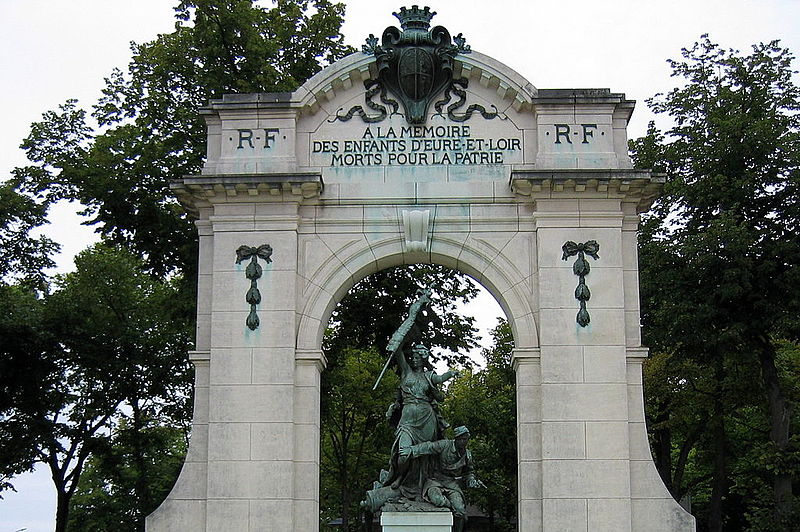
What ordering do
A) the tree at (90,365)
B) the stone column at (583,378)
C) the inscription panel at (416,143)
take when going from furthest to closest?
the tree at (90,365)
the inscription panel at (416,143)
the stone column at (583,378)

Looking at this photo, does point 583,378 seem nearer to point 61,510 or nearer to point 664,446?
point 664,446

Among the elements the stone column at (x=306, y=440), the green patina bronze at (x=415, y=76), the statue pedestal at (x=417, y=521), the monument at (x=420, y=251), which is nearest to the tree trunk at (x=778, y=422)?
the monument at (x=420, y=251)

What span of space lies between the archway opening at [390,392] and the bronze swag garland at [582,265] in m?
8.85

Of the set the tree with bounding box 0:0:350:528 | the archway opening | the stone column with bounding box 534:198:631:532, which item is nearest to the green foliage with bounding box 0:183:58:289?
the tree with bounding box 0:0:350:528

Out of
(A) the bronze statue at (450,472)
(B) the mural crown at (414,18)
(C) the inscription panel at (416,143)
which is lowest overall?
(A) the bronze statue at (450,472)

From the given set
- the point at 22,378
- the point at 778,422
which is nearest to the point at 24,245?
the point at 22,378

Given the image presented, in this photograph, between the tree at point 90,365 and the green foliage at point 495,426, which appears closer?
the tree at point 90,365

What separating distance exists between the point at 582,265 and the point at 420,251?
2.43 m

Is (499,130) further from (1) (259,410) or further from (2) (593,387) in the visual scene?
(1) (259,410)

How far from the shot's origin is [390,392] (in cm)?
3416

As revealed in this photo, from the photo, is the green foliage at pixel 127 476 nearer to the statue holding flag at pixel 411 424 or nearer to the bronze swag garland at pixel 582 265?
the statue holding flag at pixel 411 424

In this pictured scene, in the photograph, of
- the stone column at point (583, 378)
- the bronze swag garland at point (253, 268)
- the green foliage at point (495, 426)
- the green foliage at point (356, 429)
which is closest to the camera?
the stone column at point (583, 378)

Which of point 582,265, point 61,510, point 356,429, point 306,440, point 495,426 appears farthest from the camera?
point 356,429

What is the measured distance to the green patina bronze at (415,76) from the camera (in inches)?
683
